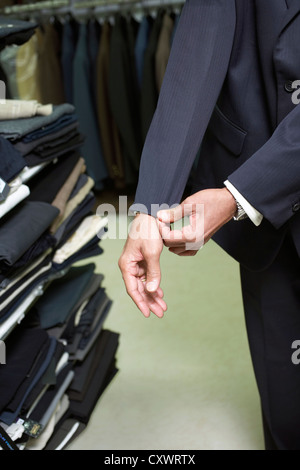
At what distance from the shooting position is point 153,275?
71cm

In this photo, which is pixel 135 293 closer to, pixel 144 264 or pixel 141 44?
pixel 144 264

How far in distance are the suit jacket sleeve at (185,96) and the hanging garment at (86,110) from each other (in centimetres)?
177

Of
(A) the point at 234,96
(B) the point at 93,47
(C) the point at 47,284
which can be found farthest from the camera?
(B) the point at 93,47

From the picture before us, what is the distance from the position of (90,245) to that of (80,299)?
0.19 meters

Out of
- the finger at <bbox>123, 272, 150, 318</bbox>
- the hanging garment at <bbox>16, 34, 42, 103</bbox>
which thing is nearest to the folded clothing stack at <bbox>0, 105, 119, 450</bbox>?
the finger at <bbox>123, 272, 150, 318</bbox>

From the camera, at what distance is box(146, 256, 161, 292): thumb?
0.70m

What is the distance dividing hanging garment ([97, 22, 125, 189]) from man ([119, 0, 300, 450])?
1.82 meters

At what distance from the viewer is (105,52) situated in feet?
8.36

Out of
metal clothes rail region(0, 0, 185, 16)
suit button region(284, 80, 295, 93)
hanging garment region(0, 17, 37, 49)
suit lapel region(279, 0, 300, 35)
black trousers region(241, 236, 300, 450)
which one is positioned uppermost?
metal clothes rail region(0, 0, 185, 16)

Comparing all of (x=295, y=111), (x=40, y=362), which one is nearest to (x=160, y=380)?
(x=40, y=362)

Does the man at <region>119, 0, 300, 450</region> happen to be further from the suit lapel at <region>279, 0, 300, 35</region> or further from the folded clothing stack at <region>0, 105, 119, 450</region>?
the folded clothing stack at <region>0, 105, 119, 450</region>

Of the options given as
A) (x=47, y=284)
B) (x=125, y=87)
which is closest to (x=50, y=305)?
(x=47, y=284)

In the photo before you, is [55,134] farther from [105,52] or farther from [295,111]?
[105,52]

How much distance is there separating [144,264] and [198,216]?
0.14 meters
